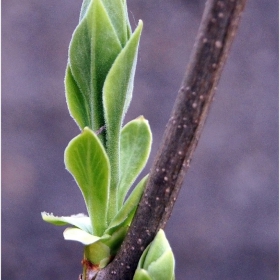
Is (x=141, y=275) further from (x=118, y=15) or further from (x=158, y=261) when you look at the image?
(x=118, y=15)

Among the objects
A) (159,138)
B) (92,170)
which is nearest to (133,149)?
(92,170)

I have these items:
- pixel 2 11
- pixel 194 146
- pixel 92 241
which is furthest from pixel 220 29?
pixel 2 11

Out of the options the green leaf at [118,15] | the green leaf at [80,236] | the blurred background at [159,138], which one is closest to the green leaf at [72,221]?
the green leaf at [80,236]

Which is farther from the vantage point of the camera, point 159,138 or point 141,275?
point 159,138

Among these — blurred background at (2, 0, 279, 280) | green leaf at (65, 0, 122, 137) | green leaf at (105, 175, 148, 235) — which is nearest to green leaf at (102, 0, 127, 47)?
green leaf at (65, 0, 122, 137)

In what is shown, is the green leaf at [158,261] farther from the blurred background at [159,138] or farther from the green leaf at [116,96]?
the blurred background at [159,138]

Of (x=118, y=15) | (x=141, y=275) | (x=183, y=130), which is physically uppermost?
(x=118, y=15)

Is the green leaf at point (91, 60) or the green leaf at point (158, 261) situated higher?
the green leaf at point (91, 60)
